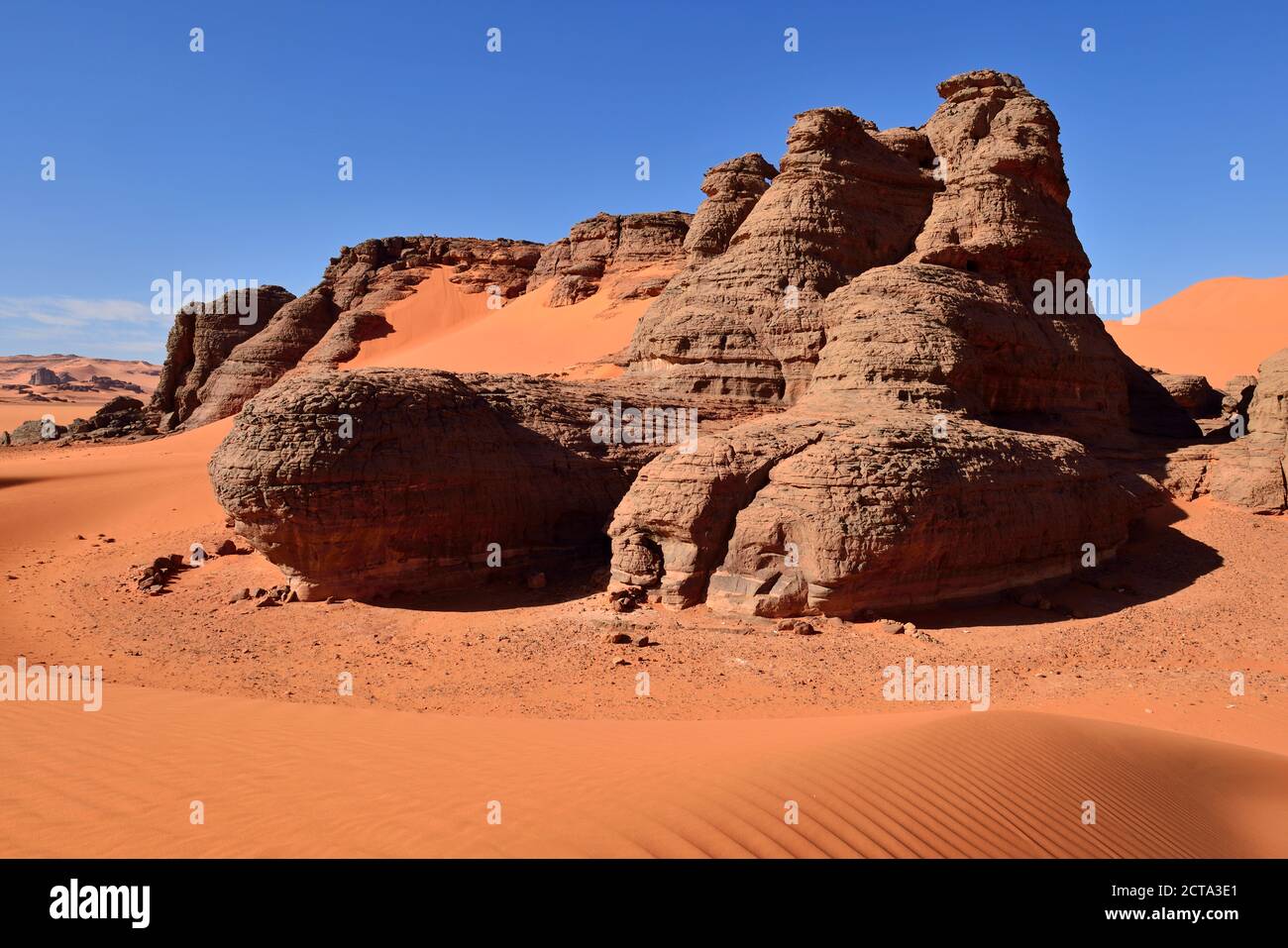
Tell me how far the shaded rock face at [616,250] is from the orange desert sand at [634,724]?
2386cm

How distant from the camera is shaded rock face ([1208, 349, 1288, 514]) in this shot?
48.4 ft

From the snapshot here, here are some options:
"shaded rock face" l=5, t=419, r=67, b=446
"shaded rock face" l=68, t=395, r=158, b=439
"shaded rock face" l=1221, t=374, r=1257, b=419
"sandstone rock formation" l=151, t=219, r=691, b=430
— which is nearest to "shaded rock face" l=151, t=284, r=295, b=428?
"sandstone rock formation" l=151, t=219, r=691, b=430

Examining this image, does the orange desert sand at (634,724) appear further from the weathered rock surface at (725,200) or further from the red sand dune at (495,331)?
the red sand dune at (495,331)

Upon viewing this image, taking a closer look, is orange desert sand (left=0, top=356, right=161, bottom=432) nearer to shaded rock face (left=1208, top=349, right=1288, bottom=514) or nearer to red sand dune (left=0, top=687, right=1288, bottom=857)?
red sand dune (left=0, top=687, right=1288, bottom=857)

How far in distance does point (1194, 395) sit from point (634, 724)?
24497 millimetres

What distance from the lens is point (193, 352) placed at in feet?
118

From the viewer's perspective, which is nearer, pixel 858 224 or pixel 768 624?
pixel 768 624

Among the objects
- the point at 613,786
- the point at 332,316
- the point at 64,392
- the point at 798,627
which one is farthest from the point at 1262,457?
the point at 64,392

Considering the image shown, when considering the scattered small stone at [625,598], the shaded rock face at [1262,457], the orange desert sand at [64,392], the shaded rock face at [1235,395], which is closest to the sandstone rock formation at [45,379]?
the orange desert sand at [64,392]

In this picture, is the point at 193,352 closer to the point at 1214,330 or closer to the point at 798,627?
the point at 798,627
